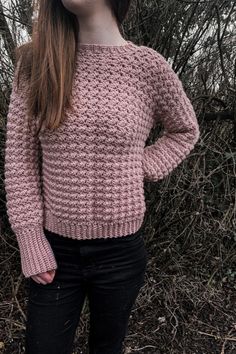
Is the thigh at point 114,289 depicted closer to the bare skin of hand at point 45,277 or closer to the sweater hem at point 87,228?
the sweater hem at point 87,228

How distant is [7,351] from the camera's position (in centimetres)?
262

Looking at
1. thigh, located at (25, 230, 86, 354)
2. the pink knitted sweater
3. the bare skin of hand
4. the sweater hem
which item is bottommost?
thigh, located at (25, 230, 86, 354)

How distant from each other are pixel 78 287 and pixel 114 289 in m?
0.13

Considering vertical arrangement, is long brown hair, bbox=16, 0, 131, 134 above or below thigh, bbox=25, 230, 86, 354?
above

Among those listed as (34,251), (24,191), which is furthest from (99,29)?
(34,251)

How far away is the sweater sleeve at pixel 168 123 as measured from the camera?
5.53ft

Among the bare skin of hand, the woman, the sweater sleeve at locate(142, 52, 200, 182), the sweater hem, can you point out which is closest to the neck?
the woman

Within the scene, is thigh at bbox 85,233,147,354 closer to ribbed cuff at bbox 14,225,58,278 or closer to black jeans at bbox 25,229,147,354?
black jeans at bbox 25,229,147,354

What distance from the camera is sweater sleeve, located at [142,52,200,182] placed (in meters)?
1.69

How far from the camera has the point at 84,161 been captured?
1.51 meters

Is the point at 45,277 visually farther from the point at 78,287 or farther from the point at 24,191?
the point at 24,191

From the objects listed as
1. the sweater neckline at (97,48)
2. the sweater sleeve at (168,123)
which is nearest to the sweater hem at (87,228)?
the sweater sleeve at (168,123)

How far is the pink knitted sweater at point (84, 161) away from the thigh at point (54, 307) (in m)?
0.06

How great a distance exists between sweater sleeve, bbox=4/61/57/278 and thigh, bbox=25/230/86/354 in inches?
1.8
